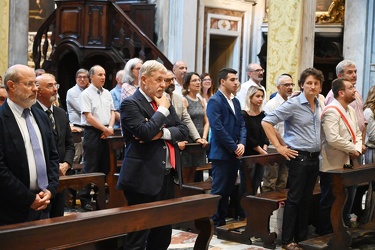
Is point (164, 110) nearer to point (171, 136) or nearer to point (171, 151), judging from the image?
point (171, 136)

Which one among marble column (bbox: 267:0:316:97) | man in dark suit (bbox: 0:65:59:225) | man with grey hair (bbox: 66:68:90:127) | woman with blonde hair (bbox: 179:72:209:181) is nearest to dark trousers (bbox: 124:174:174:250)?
man in dark suit (bbox: 0:65:59:225)

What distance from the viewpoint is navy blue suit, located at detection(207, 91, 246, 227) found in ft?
23.6

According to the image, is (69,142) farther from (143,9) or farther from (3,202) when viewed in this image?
(143,9)

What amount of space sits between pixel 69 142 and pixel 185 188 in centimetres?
199

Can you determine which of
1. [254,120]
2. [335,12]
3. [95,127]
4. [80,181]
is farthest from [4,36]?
[335,12]

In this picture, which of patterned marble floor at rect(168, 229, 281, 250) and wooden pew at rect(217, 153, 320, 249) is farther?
wooden pew at rect(217, 153, 320, 249)

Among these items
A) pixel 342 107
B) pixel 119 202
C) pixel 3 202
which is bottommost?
pixel 119 202

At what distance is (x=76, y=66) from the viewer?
48.5 feet

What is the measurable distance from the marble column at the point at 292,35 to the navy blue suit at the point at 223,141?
6.03 ft

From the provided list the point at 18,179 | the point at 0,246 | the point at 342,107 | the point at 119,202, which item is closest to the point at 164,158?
the point at 18,179

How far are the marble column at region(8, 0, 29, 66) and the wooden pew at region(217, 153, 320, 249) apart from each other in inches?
208

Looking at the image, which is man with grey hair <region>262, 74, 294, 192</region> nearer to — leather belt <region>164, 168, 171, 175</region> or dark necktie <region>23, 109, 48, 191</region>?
leather belt <region>164, 168, 171, 175</region>

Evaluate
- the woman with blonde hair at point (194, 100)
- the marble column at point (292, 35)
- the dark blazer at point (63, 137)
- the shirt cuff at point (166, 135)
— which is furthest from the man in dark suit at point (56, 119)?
the marble column at point (292, 35)

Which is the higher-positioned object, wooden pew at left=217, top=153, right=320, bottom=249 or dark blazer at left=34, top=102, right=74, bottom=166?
dark blazer at left=34, top=102, right=74, bottom=166
